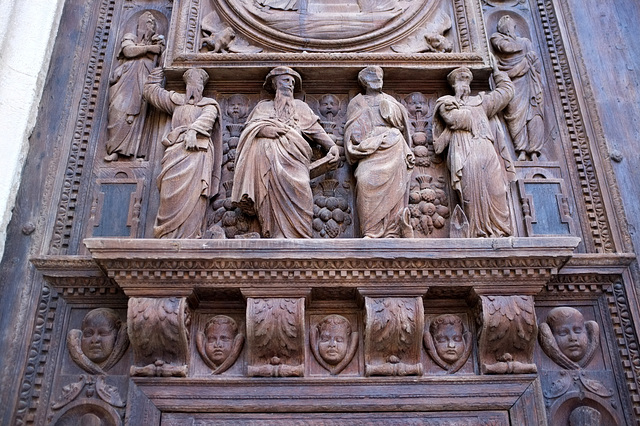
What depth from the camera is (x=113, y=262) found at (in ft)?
15.7

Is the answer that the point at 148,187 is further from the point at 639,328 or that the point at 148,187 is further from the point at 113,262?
the point at 639,328

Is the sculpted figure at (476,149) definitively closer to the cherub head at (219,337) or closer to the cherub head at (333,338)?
the cherub head at (333,338)

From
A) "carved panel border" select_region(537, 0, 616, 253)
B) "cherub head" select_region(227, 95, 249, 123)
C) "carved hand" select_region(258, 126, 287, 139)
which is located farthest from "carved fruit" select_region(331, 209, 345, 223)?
"carved panel border" select_region(537, 0, 616, 253)

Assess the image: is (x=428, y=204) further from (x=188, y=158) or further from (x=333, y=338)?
(x=188, y=158)

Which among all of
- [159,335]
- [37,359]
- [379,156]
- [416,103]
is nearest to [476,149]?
[379,156]

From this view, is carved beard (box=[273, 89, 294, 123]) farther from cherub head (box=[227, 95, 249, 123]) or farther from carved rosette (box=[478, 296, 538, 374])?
carved rosette (box=[478, 296, 538, 374])

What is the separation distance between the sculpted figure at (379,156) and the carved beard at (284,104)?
0.52 metres

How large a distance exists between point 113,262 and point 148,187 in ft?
3.34

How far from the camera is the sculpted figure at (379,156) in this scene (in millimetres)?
5207

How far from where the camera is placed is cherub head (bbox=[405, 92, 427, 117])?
6117mm

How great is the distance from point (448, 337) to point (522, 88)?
2.55 metres

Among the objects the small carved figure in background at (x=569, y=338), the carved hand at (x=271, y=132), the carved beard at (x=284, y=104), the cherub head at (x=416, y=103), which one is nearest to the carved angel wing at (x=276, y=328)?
the carved hand at (x=271, y=132)

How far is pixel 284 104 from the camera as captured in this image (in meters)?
5.79

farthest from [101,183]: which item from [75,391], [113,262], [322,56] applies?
[322,56]
